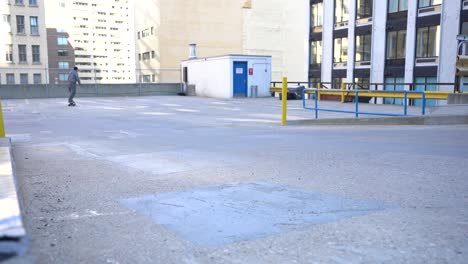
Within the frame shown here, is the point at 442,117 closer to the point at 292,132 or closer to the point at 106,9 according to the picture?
the point at 292,132

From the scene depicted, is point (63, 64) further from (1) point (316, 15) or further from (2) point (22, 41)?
(1) point (316, 15)

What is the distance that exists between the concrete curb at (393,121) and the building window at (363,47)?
88.3 ft

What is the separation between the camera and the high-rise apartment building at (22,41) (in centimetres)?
6203

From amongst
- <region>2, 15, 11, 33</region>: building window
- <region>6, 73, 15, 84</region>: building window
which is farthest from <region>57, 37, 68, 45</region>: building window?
<region>6, 73, 15, 84</region>: building window

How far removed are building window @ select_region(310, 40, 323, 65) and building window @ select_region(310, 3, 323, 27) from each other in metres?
1.83

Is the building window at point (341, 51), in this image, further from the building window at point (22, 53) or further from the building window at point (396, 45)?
the building window at point (22, 53)

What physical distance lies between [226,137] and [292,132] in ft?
7.01

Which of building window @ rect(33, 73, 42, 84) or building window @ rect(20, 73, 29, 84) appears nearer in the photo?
building window @ rect(20, 73, 29, 84)

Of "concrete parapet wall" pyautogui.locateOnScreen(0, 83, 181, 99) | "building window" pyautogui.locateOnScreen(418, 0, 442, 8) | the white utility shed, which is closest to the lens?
"concrete parapet wall" pyautogui.locateOnScreen(0, 83, 181, 99)

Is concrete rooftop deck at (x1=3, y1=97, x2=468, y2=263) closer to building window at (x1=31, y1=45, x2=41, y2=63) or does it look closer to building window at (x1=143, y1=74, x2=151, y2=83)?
building window at (x1=143, y1=74, x2=151, y2=83)

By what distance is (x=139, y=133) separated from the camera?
464 inches

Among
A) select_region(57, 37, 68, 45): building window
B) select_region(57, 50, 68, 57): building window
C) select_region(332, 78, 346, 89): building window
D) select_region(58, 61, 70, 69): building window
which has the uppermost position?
select_region(57, 37, 68, 45): building window

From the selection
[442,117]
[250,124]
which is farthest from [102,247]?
[442,117]

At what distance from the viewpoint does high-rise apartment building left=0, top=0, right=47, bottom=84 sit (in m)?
62.0
